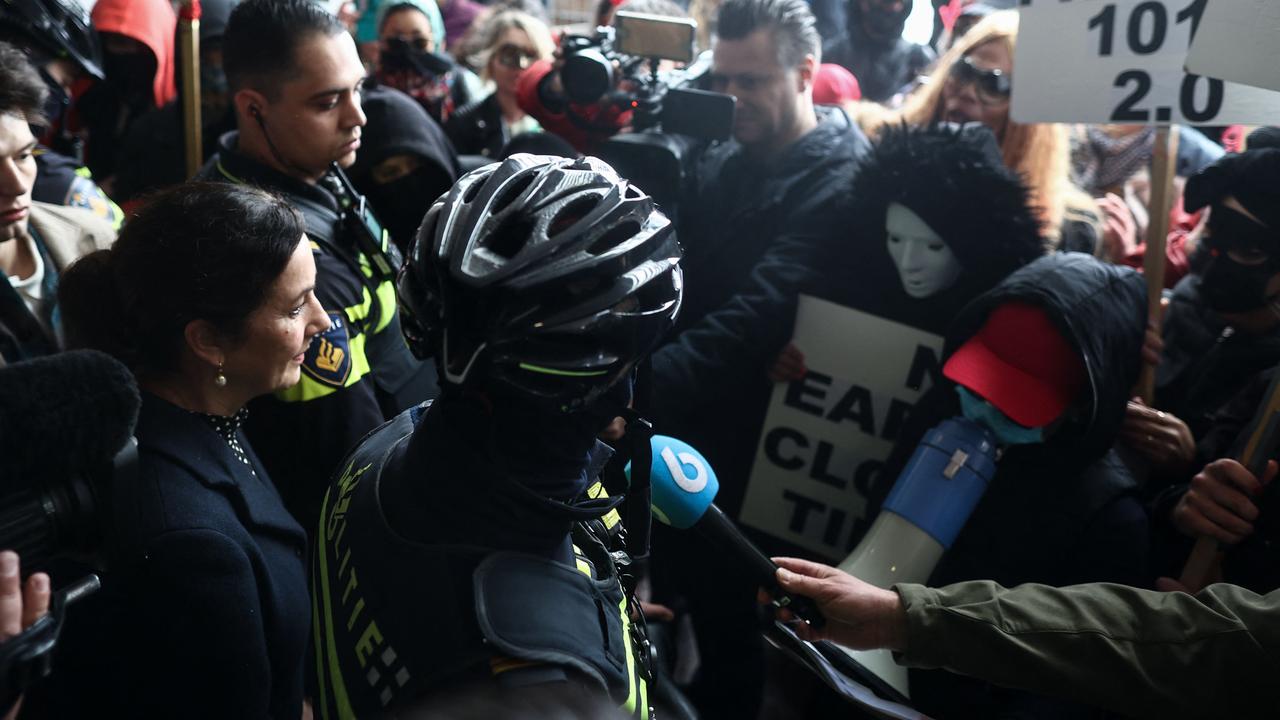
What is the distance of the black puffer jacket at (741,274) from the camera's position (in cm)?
282

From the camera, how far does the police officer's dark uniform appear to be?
7.02 ft

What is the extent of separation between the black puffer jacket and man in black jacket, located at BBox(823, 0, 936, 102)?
1579 mm

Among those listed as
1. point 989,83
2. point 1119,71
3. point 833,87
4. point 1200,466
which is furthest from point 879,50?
point 1200,466

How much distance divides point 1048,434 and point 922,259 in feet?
1.96

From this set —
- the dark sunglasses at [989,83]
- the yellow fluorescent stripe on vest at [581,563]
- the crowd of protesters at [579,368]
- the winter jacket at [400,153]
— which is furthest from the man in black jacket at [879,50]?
the yellow fluorescent stripe on vest at [581,563]

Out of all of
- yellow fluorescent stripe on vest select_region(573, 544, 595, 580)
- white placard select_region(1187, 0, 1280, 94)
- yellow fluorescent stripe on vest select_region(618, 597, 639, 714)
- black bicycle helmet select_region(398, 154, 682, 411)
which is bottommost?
yellow fluorescent stripe on vest select_region(618, 597, 639, 714)

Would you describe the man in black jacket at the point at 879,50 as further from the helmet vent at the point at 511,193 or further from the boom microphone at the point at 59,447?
the boom microphone at the point at 59,447

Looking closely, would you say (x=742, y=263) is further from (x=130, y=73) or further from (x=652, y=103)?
(x=130, y=73)

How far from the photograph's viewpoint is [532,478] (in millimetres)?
1257

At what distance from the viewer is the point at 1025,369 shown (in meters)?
2.22

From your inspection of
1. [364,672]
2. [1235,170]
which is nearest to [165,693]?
[364,672]

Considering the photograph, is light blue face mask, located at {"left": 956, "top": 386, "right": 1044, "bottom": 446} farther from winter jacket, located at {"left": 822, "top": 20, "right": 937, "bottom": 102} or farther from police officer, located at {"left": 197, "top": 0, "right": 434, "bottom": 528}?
winter jacket, located at {"left": 822, "top": 20, "right": 937, "bottom": 102}

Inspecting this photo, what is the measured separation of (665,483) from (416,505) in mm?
555

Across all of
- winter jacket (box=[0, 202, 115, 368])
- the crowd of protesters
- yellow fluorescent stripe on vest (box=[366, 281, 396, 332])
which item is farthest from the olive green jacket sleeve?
winter jacket (box=[0, 202, 115, 368])
